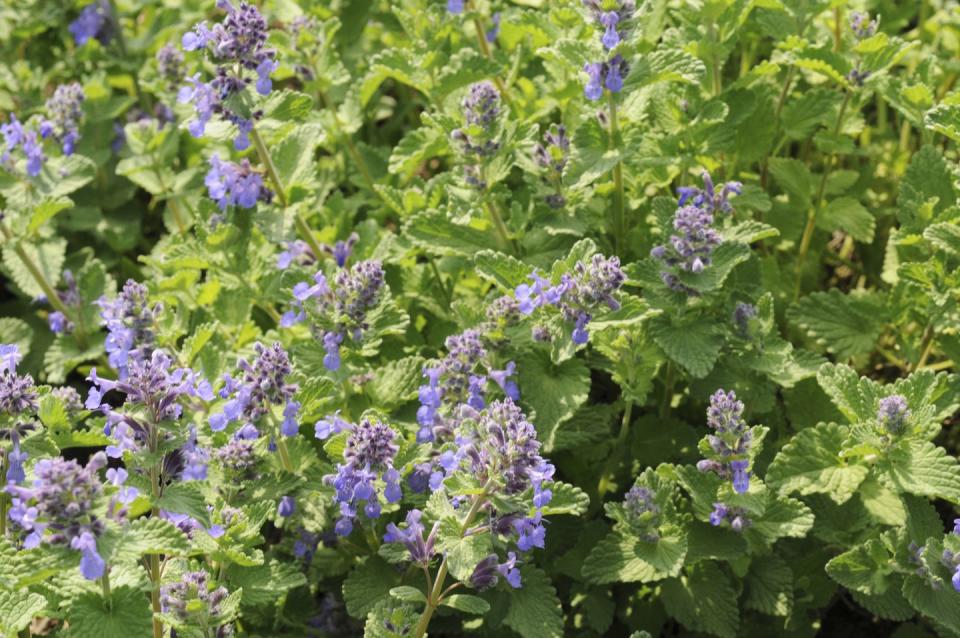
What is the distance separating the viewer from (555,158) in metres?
4.75

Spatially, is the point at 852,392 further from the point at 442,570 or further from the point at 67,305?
the point at 67,305

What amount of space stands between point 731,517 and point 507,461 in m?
1.23

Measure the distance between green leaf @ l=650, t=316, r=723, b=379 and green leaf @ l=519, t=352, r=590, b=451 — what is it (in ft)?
1.09

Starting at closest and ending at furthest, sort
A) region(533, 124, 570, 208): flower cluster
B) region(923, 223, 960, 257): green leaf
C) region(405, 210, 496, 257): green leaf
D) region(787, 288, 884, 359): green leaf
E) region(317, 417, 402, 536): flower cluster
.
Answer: region(317, 417, 402, 536): flower cluster
region(923, 223, 960, 257): green leaf
region(533, 124, 570, 208): flower cluster
region(405, 210, 496, 257): green leaf
region(787, 288, 884, 359): green leaf

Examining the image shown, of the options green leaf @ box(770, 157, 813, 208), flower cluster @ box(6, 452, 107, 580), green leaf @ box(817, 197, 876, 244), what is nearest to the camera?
flower cluster @ box(6, 452, 107, 580)

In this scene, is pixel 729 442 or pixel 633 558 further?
pixel 633 558

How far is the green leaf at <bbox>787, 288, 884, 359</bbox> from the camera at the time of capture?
500 cm

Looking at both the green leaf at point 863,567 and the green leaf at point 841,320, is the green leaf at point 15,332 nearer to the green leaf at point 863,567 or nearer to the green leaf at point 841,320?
the green leaf at point 841,320

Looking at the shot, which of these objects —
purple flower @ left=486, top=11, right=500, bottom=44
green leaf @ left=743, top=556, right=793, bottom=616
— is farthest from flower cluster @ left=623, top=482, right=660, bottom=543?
purple flower @ left=486, top=11, right=500, bottom=44

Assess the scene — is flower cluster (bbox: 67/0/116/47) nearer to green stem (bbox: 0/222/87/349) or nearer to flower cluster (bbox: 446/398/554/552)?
green stem (bbox: 0/222/87/349)

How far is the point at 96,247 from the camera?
22.5 ft

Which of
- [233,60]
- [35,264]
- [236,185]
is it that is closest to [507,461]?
[233,60]

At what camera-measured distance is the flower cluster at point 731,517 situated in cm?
410

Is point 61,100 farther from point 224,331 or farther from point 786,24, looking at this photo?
point 786,24
